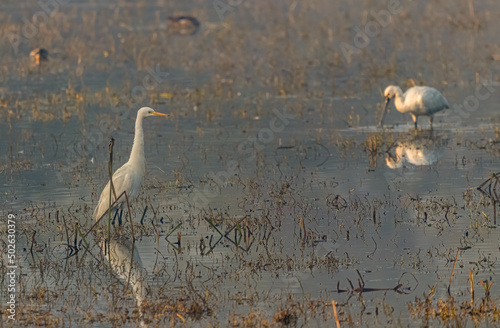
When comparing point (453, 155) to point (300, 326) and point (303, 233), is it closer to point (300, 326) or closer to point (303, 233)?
point (303, 233)

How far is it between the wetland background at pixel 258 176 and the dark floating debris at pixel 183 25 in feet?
2.38

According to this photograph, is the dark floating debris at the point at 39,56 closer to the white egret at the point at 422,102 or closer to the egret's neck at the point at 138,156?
the white egret at the point at 422,102

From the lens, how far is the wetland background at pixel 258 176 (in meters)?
8.09

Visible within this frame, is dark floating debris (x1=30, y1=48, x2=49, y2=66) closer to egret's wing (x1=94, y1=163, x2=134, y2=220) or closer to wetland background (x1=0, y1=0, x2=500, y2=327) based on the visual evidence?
wetland background (x1=0, y1=0, x2=500, y2=327)

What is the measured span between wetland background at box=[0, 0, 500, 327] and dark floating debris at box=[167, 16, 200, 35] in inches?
28.5

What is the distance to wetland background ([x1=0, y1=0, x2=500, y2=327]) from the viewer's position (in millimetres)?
8094

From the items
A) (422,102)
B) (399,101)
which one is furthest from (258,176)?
(399,101)

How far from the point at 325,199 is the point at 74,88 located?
11.2 metres

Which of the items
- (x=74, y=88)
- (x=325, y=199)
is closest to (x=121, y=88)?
(x=74, y=88)

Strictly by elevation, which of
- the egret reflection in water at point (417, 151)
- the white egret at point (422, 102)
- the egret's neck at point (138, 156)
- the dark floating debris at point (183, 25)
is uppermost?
the dark floating debris at point (183, 25)

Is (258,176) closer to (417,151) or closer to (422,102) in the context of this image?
(417,151)

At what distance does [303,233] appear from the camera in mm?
10211

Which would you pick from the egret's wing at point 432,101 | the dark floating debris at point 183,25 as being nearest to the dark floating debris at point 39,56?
the dark floating debris at point 183,25

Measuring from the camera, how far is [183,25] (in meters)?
31.8
